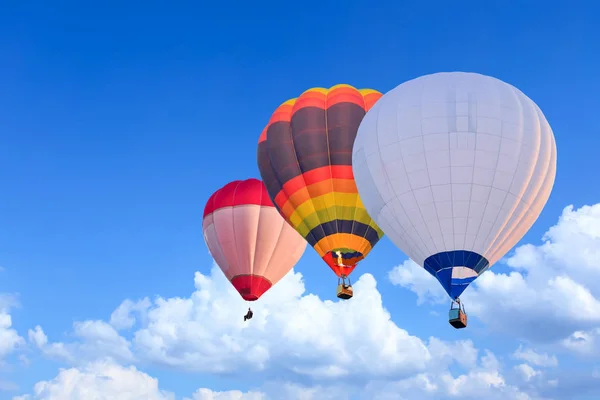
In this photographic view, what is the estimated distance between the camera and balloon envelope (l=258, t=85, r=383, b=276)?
31.0 meters

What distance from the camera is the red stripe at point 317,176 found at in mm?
31016

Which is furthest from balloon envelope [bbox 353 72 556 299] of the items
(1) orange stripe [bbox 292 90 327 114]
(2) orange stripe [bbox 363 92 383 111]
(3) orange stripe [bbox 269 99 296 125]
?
(3) orange stripe [bbox 269 99 296 125]

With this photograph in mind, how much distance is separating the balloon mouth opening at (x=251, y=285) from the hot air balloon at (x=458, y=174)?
12.3 m

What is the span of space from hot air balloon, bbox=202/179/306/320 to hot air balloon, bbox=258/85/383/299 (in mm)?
5642

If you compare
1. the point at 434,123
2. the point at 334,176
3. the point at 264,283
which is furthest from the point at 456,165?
the point at 264,283

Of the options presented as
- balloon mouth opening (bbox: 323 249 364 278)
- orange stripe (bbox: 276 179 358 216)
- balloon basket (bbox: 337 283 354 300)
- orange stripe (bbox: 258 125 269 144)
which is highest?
orange stripe (bbox: 258 125 269 144)

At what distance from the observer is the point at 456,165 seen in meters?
25.3

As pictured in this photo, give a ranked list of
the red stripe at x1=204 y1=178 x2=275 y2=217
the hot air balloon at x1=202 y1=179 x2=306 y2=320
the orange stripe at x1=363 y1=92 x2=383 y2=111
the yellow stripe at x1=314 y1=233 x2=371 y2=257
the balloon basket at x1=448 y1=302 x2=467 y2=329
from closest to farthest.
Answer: the balloon basket at x1=448 y1=302 x2=467 y2=329, the yellow stripe at x1=314 y1=233 x2=371 y2=257, the orange stripe at x1=363 y1=92 x2=383 y2=111, the hot air balloon at x1=202 y1=179 x2=306 y2=320, the red stripe at x1=204 y1=178 x2=275 y2=217

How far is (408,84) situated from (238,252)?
45.8ft

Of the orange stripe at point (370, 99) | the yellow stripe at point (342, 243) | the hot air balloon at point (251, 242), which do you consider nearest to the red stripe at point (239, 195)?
the hot air balloon at point (251, 242)

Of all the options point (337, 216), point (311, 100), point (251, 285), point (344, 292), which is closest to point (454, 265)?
point (344, 292)

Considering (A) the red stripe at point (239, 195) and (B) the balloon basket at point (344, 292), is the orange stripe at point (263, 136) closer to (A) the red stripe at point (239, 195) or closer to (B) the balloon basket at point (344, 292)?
(A) the red stripe at point (239, 195)

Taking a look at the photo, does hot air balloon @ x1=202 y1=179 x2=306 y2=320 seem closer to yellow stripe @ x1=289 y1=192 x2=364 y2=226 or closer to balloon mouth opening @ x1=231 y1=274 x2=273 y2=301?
balloon mouth opening @ x1=231 y1=274 x2=273 y2=301

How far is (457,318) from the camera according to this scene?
25.0 metres
